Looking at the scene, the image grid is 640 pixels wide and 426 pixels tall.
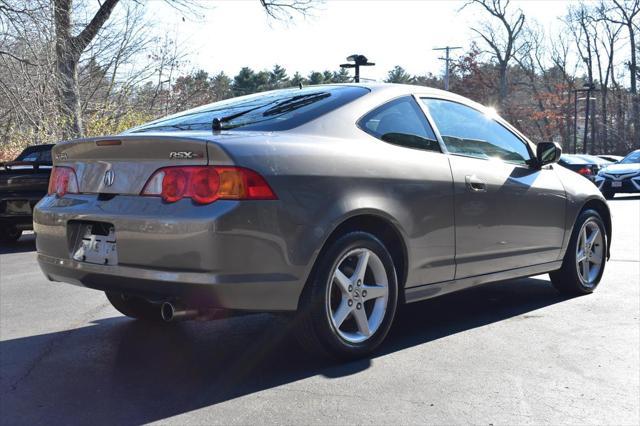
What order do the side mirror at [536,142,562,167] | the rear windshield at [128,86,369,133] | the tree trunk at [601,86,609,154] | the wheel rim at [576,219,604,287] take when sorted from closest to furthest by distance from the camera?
the rear windshield at [128,86,369,133] → the side mirror at [536,142,562,167] → the wheel rim at [576,219,604,287] → the tree trunk at [601,86,609,154]

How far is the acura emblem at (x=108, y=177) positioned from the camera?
3727 millimetres

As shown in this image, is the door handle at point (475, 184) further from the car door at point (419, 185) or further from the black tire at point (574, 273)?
the black tire at point (574, 273)

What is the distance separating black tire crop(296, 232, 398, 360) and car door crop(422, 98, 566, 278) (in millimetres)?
825

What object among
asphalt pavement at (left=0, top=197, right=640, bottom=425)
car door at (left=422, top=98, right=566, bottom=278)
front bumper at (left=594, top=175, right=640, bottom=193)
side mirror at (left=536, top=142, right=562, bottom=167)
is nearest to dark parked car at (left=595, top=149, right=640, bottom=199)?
front bumper at (left=594, top=175, right=640, bottom=193)

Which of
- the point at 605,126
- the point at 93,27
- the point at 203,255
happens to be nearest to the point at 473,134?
the point at 203,255

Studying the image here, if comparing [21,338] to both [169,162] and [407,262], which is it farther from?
[407,262]

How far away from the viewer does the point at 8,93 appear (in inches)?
591

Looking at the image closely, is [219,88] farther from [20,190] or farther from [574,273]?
[574,273]

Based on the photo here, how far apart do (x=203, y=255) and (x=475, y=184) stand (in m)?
2.01

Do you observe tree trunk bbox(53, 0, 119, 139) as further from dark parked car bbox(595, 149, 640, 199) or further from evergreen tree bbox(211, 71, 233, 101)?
evergreen tree bbox(211, 71, 233, 101)

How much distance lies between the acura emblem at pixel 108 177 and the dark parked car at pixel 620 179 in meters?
18.7

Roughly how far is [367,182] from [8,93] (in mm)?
13321

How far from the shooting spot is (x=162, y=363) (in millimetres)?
3898

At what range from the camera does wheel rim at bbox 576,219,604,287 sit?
565 centimetres
